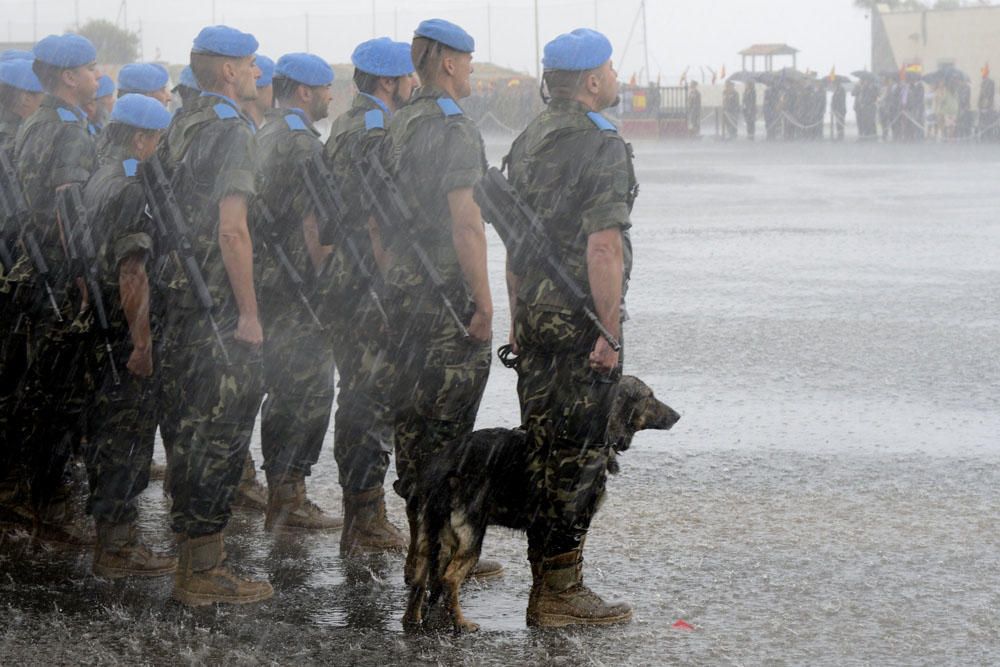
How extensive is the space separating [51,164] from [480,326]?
203 centimetres

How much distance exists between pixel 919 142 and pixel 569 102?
121 ft

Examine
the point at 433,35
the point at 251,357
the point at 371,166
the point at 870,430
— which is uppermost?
the point at 433,35

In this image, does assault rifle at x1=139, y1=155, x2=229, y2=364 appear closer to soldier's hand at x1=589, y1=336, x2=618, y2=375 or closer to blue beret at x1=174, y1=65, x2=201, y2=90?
soldier's hand at x1=589, y1=336, x2=618, y2=375

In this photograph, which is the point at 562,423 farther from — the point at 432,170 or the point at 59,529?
the point at 59,529

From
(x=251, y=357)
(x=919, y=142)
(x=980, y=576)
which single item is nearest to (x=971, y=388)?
(x=980, y=576)

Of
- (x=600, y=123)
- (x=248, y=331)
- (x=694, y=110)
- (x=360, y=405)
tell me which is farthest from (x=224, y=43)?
(x=694, y=110)

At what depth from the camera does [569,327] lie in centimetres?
470

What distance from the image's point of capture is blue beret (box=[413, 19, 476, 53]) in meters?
5.04

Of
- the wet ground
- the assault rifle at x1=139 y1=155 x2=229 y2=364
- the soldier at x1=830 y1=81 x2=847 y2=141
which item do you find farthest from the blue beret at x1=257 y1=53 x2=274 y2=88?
the soldier at x1=830 y1=81 x2=847 y2=141

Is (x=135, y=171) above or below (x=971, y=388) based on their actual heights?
above

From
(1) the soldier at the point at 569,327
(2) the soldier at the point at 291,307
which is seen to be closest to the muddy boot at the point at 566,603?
(1) the soldier at the point at 569,327

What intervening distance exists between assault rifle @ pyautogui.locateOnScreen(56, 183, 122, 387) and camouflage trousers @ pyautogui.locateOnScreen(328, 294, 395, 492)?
85 centimetres

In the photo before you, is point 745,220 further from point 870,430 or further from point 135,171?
point 135,171

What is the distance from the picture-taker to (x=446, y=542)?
466 cm
